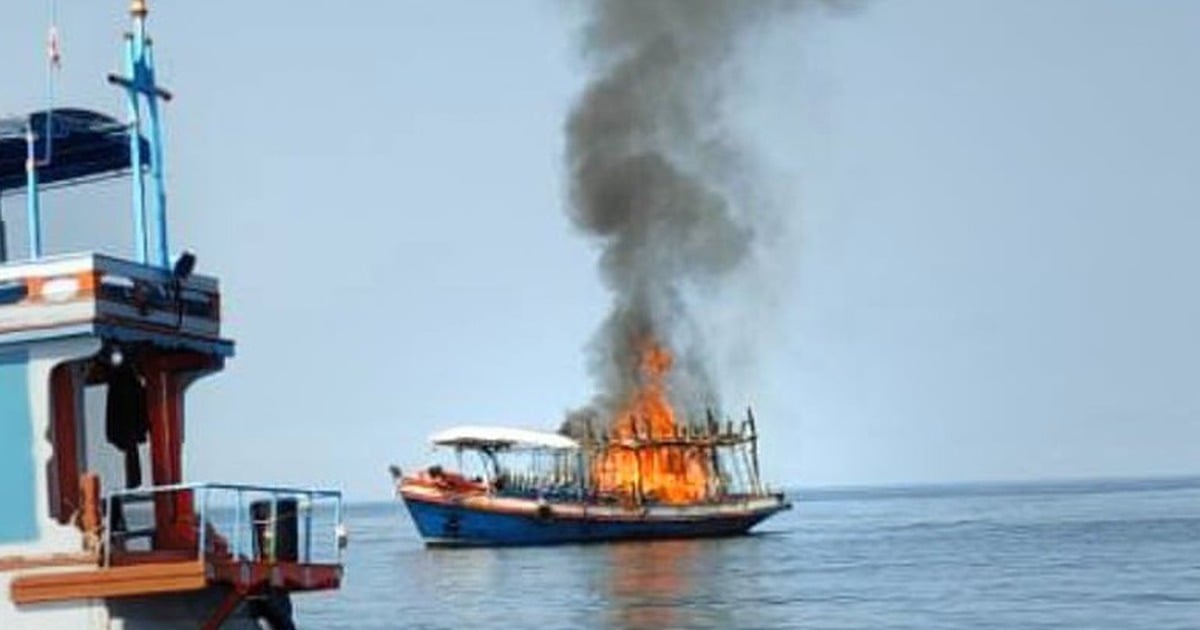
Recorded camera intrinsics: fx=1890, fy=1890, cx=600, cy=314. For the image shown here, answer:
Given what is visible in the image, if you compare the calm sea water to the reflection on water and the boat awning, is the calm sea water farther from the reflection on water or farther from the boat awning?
the boat awning

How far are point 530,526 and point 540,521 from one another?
3.07 feet

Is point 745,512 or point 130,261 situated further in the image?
point 745,512

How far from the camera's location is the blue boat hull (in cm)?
8331

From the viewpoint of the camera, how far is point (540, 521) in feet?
274

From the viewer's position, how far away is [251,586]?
1872cm

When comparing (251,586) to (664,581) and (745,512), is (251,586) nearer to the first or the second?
(664,581)

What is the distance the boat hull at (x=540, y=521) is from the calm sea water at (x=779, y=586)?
779 mm

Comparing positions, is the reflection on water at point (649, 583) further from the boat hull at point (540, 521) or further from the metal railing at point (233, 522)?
the metal railing at point (233, 522)

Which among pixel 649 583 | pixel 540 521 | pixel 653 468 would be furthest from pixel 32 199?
pixel 653 468

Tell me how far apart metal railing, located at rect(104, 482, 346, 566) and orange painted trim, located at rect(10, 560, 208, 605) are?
0.36 meters

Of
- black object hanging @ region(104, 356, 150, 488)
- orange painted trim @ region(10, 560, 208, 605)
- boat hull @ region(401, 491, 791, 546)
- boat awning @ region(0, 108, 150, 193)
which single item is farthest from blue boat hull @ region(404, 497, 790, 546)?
orange painted trim @ region(10, 560, 208, 605)

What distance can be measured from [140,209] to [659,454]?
227 feet

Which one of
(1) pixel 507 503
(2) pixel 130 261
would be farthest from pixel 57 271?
(1) pixel 507 503

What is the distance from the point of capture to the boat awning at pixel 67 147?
21234 mm
